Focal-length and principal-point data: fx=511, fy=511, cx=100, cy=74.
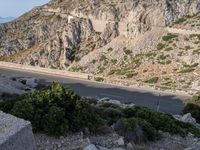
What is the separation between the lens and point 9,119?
44.7 feet

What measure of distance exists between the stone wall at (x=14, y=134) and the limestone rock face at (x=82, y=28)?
47156 mm

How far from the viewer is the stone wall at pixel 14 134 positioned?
12039 mm

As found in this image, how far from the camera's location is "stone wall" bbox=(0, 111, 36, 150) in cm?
1204

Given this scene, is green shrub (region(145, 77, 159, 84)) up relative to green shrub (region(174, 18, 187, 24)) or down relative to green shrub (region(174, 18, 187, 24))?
down

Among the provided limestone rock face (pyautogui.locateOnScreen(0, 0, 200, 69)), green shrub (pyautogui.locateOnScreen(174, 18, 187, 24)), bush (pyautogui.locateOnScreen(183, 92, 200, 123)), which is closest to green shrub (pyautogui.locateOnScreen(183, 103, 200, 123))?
bush (pyautogui.locateOnScreen(183, 92, 200, 123))

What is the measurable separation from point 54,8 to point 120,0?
1272 centimetres

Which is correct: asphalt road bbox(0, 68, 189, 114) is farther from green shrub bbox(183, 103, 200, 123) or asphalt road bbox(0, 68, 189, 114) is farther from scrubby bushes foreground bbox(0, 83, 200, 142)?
scrubby bushes foreground bbox(0, 83, 200, 142)

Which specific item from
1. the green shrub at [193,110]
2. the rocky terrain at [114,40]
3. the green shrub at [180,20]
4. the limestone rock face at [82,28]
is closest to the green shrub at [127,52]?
the rocky terrain at [114,40]

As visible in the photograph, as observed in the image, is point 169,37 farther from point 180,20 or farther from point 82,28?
point 82,28

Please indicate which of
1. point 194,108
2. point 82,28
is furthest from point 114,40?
point 194,108

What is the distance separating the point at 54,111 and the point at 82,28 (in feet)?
161

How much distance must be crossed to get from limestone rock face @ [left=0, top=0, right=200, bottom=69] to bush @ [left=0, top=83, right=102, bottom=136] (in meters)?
42.6

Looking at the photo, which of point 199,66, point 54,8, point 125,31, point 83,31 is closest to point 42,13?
point 54,8

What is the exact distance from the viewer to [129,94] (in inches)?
1601
